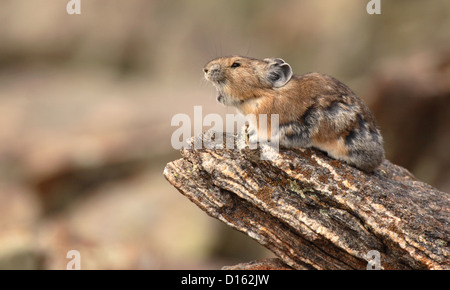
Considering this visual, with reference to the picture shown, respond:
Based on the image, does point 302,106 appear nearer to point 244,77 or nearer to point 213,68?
point 244,77

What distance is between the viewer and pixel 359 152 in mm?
10422

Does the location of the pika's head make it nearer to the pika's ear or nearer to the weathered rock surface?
the pika's ear

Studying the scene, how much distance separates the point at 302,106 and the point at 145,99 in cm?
2745

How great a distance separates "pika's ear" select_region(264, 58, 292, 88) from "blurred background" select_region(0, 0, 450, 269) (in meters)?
1.98

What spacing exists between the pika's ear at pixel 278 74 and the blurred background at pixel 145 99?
6.50 feet

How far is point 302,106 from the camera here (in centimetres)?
1034

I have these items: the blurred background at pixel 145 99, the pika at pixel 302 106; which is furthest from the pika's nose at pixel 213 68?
the blurred background at pixel 145 99

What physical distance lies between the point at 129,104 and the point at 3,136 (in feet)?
25.7

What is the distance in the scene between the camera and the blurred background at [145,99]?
824 inches

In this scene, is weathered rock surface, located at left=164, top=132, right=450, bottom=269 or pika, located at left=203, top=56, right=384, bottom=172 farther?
pika, located at left=203, top=56, right=384, bottom=172

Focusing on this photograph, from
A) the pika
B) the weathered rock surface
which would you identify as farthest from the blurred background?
the weathered rock surface

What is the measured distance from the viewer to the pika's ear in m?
10.6

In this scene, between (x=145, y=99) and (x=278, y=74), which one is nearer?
(x=278, y=74)

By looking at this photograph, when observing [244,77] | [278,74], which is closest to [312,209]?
[278,74]
